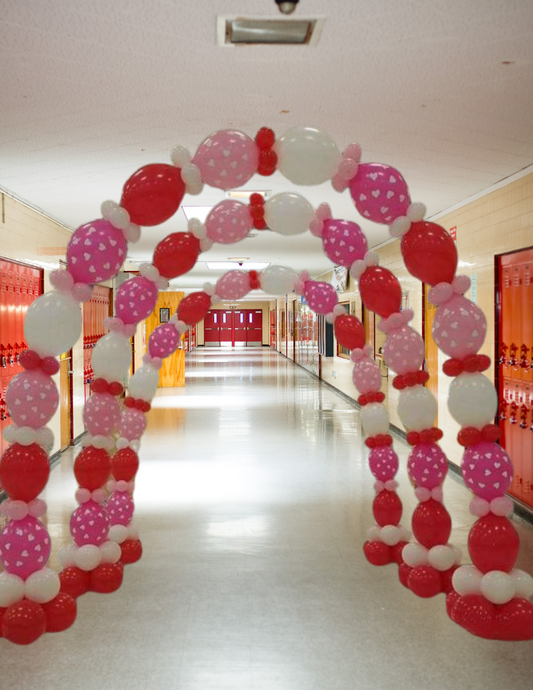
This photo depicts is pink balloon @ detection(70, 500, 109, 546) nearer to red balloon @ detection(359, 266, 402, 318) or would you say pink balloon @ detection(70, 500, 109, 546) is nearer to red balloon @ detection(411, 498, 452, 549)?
red balloon @ detection(411, 498, 452, 549)

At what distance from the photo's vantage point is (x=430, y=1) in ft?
8.08

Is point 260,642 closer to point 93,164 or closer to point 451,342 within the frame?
point 451,342

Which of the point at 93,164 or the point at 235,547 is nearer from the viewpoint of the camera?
the point at 235,547

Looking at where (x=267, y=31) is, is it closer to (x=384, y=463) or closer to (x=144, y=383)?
(x=144, y=383)

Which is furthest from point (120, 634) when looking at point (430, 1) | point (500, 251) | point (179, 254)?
point (500, 251)

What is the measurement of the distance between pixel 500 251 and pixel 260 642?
3983 millimetres

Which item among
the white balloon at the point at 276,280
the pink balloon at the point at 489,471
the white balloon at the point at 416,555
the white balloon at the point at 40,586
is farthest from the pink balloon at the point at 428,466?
the white balloon at the point at 40,586

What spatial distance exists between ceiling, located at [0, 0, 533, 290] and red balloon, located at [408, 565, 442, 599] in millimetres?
2678

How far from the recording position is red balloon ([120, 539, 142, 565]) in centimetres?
427

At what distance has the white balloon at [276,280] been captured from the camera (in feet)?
14.2

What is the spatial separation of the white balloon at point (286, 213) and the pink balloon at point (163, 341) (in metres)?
1.16

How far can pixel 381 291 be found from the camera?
12.2ft

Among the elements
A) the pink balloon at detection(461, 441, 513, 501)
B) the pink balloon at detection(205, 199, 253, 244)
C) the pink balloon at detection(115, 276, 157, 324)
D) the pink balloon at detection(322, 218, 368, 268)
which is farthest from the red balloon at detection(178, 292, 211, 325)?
the pink balloon at detection(461, 441, 513, 501)

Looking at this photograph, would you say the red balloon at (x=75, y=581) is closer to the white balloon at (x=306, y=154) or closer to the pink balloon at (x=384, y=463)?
the pink balloon at (x=384, y=463)
